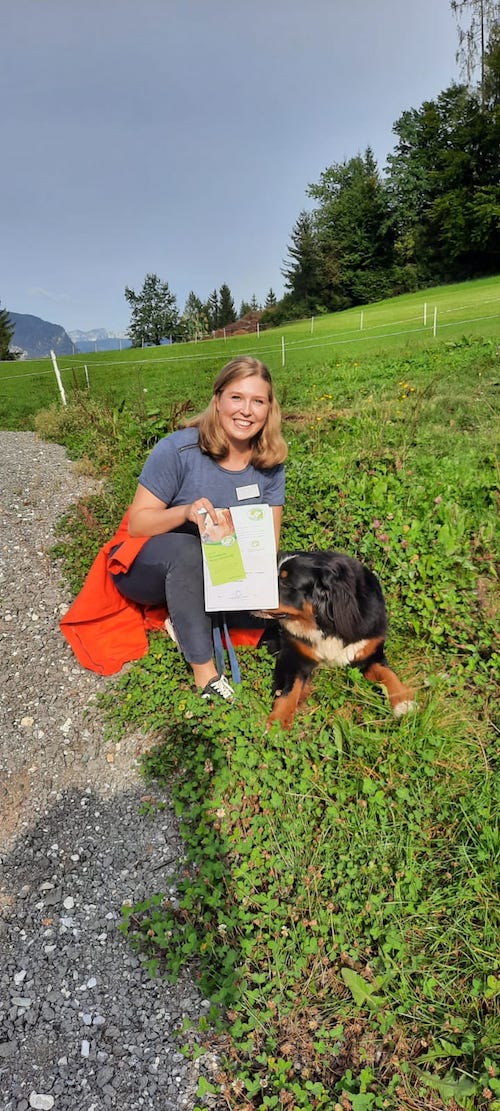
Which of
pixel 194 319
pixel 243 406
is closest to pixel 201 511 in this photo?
pixel 243 406

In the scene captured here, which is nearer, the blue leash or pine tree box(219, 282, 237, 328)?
the blue leash

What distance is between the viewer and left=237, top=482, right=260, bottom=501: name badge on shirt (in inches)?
108

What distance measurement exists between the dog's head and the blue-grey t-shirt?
44 centimetres

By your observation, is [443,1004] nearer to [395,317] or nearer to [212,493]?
[212,493]

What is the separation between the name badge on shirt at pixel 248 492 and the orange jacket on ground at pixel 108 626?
0.63 m

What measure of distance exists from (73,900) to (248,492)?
1.86m

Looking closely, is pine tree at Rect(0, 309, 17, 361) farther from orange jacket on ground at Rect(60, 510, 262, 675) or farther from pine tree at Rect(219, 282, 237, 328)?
orange jacket on ground at Rect(60, 510, 262, 675)

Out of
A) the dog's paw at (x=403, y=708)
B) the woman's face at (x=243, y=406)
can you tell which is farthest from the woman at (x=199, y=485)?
the dog's paw at (x=403, y=708)

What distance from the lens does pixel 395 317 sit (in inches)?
849

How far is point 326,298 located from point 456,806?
4845 cm

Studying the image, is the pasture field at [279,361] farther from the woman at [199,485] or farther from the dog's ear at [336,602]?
the dog's ear at [336,602]

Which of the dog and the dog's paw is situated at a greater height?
the dog

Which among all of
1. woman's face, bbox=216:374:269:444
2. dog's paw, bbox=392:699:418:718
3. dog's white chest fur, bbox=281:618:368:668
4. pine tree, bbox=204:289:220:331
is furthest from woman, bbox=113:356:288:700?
pine tree, bbox=204:289:220:331

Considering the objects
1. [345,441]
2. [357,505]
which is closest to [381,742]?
[357,505]
